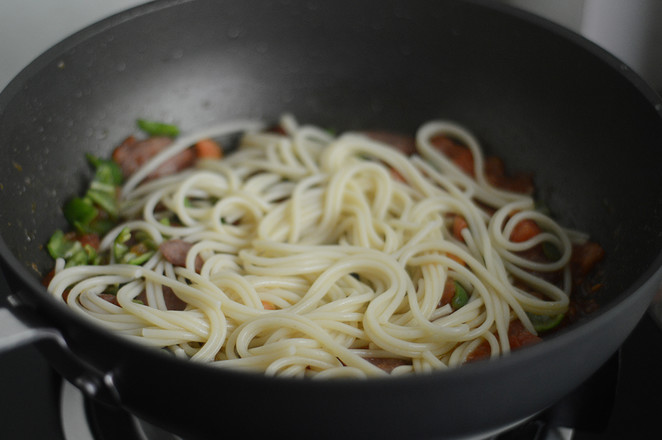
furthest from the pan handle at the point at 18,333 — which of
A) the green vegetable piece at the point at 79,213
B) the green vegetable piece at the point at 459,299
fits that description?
the green vegetable piece at the point at 459,299

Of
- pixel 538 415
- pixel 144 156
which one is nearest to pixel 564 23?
pixel 538 415

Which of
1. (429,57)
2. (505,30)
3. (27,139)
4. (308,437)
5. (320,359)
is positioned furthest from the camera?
(429,57)

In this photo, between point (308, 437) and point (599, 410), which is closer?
point (308, 437)

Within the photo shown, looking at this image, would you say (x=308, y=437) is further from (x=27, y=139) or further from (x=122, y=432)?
(x=27, y=139)

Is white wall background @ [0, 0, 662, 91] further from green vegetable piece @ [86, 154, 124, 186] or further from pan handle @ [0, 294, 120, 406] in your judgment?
pan handle @ [0, 294, 120, 406]

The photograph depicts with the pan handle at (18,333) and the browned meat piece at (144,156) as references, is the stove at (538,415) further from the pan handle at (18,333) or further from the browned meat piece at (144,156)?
the browned meat piece at (144,156)

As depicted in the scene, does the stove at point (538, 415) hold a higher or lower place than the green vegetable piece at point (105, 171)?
lower

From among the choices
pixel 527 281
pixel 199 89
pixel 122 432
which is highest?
pixel 199 89

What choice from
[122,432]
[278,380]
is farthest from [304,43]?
[278,380]
